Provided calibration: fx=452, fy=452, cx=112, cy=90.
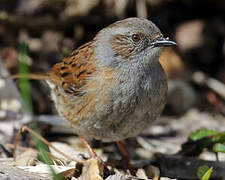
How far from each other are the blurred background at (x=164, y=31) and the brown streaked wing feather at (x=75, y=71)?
1.62m

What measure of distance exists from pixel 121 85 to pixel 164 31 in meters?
3.72

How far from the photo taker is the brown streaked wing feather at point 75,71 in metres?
5.09

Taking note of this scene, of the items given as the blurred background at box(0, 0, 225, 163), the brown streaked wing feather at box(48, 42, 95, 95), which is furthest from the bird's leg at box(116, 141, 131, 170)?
the blurred background at box(0, 0, 225, 163)

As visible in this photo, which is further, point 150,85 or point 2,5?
point 2,5

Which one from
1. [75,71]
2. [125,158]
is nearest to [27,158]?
[75,71]

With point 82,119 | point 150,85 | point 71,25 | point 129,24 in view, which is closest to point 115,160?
point 82,119

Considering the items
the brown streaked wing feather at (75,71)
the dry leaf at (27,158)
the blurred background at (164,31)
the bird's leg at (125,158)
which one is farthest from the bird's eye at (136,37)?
the blurred background at (164,31)

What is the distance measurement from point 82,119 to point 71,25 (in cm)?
345

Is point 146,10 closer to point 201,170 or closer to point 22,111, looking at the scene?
point 22,111

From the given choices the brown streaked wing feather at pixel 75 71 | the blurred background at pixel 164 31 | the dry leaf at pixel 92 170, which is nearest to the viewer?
the dry leaf at pixel 92 170

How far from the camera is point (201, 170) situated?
4445 millimetres

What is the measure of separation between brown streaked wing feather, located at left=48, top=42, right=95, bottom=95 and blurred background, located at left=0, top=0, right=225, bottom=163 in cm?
→ 162

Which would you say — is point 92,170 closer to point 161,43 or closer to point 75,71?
point 75,71

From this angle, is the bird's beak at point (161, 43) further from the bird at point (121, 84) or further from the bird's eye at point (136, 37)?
the bird's eye at point (136, 37)
